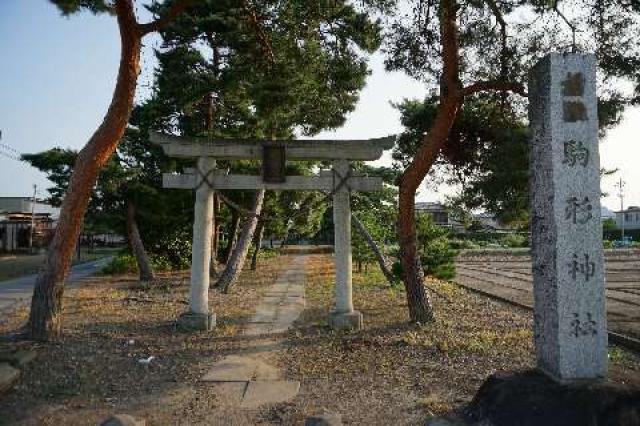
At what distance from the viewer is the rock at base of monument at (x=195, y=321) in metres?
9.30

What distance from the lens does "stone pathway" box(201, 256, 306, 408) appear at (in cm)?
574

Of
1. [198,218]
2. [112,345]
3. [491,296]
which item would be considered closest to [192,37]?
[198,218]

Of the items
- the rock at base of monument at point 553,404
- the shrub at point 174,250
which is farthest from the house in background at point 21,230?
the rock at base of monument at point 553,404

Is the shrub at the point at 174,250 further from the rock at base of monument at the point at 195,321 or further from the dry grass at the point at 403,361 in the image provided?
the rock at base of monument at the point at 195,321

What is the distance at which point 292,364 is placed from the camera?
713 centimetres

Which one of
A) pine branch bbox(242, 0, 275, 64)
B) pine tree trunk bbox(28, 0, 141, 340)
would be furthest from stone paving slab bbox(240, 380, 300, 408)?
pine branch bbox(242, 0, 275, 64)

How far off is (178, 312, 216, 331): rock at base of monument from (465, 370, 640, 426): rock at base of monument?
5805 mm

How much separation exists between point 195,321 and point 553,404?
667 cm

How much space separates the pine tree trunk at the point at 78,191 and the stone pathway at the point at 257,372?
2.96 meters

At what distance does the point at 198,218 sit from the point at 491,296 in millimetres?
9134

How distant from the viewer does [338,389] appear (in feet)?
19.7

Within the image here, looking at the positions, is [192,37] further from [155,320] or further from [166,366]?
[166,366]

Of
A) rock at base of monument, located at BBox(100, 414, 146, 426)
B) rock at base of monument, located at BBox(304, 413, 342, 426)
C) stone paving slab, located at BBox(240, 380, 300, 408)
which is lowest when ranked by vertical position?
stone paving slab, located at BBox(240, 380, 300, 408)

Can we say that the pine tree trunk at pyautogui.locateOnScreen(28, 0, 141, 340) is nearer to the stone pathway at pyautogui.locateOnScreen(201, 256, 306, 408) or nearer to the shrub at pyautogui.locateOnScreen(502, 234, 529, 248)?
the stone pathway at pyautogui.locateOnScreen(201, 256, 306, 408)
